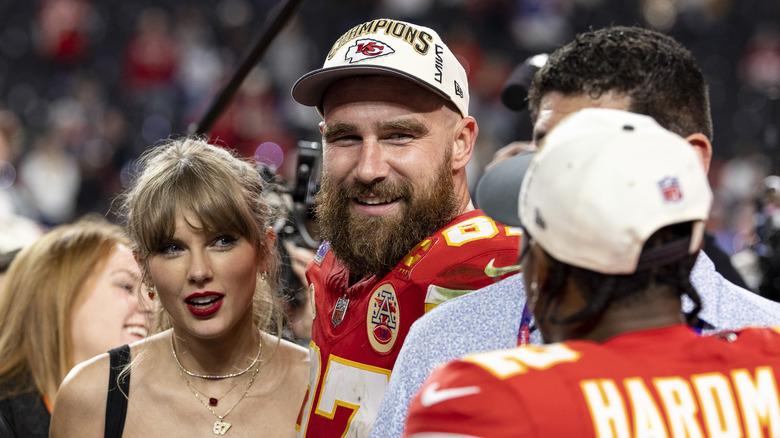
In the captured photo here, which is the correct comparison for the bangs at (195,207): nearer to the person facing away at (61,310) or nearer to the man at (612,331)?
the person facing away at (61,310)

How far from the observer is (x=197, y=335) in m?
2.08

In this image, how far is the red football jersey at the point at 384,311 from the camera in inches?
62.1

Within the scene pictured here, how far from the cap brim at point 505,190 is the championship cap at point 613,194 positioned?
42 centimetres

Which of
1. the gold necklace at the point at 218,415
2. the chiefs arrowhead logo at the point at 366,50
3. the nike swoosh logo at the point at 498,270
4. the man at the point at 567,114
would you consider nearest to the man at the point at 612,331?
the man at the point at 567,114

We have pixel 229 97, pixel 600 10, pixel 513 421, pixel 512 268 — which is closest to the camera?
pixel 513 421

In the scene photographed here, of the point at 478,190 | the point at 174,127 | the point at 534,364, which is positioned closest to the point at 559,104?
the point at 478,190

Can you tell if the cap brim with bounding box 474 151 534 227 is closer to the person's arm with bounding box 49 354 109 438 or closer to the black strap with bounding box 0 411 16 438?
the person's arm with bounding box 49 354 109 438

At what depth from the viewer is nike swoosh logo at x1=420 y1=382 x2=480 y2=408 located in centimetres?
92

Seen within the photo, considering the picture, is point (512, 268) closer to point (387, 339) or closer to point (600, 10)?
point (387, 339)

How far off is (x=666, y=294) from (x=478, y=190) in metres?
0.67

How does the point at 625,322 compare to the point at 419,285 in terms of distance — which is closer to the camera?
the point at 625,322

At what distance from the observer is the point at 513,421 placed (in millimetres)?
890

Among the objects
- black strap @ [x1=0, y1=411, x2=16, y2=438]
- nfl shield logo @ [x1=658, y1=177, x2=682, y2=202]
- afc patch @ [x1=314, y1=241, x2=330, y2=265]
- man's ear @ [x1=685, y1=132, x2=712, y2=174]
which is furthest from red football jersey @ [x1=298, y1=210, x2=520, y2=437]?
black strap @ [x1=0, y1=411, x2=16, y2=438]

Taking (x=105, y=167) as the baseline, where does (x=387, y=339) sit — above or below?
above
